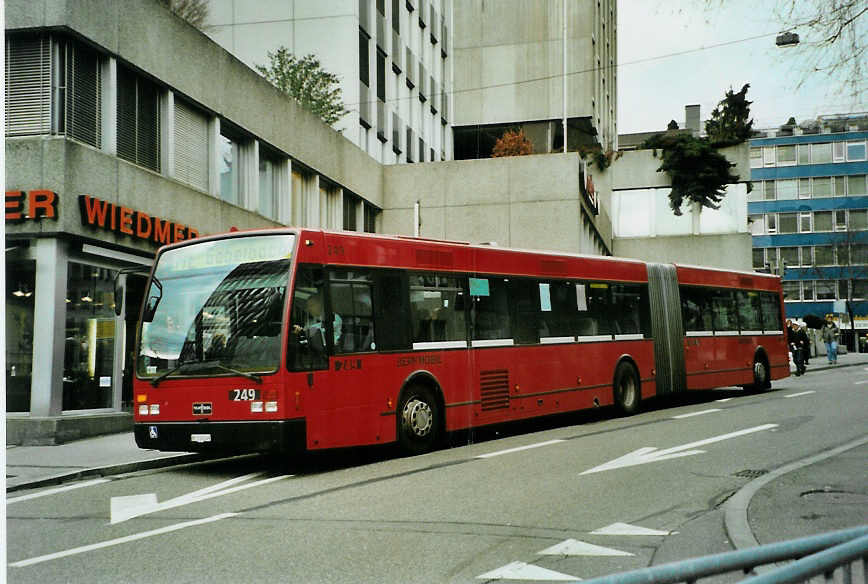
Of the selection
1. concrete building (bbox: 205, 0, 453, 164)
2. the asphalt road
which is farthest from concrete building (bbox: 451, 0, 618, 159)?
the asphalt road

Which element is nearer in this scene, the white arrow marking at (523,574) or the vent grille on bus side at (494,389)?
the white arrow marking at (523,574)

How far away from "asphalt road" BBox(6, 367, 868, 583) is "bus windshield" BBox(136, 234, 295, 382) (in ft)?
4.39

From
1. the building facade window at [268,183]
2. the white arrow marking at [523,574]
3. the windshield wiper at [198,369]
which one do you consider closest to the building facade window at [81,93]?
the windshield wiper at [198,369]

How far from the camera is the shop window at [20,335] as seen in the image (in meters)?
14.9

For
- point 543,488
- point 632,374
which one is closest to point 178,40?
point 632,374

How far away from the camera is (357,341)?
11859 millimetres

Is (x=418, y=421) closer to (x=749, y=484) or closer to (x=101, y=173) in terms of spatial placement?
(x=749, y=484)

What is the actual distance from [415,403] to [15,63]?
8.57 m

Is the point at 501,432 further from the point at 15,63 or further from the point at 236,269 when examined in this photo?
the point at 15,63

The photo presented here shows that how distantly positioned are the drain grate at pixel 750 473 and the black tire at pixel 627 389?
6836 mm

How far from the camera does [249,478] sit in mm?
10875

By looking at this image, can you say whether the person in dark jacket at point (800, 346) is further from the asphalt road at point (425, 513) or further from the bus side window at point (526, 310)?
the bus side window at point (526, 310)

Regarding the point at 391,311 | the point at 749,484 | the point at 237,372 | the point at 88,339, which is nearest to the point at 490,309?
the point at 391,311

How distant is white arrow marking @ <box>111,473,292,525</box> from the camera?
341 inches
